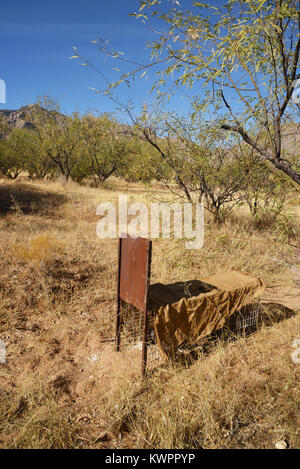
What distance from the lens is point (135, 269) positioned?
2973mm

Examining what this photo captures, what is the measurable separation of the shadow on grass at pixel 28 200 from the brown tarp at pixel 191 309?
303 inches

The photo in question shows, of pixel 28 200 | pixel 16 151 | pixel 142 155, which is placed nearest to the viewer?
pixel 28 200

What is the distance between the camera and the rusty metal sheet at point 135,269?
9.12 feet

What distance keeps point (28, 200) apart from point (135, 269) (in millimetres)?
10314

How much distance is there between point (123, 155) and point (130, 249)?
21288 mm

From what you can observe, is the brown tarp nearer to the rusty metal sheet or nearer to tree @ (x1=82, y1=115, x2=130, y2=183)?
the rusty metal sheet

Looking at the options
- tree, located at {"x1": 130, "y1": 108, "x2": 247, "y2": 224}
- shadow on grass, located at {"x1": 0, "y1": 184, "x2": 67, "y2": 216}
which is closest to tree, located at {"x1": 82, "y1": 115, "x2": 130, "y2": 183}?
shadow on grass, located at {"x1": 0, "y1": 184, "x2": 67, "y2": 216}

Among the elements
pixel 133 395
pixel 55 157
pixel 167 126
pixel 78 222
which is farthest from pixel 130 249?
pixel 55 157

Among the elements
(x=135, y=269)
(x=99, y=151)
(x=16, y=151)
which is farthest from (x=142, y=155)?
(x=135, y=269)

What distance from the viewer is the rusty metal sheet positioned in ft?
9.12

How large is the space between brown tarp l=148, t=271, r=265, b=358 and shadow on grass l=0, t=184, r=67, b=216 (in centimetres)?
769

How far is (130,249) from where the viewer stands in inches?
119

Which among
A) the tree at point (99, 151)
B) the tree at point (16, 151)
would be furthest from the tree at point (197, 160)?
the tree at point (16, 151)

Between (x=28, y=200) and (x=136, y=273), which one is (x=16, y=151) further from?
(x=136, y=273)
